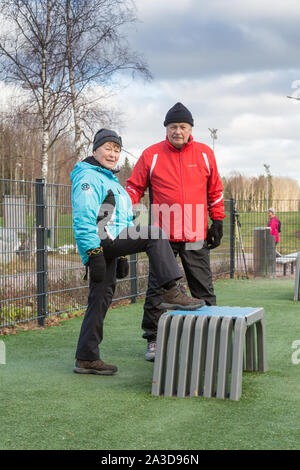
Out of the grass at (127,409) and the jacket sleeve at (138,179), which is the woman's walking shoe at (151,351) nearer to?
the grass at (127,409)

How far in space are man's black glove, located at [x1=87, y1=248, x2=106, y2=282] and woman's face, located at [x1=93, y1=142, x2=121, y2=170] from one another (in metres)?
0.68

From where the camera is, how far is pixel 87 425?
3.54m

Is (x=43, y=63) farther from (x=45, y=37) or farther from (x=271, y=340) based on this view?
(x=271, y=340)

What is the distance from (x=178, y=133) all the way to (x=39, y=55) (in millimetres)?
11054

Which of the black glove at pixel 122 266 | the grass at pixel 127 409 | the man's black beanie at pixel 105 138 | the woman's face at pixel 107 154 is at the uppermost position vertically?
the man's black beanie at pixel 105 138

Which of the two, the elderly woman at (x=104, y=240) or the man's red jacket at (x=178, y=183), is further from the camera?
the man's red jacket at (x=178, y=183)

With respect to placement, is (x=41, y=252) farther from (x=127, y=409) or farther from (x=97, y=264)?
(x=127, y=409)

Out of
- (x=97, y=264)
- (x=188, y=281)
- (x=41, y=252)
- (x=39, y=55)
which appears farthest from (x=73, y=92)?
(x=97, y=264)

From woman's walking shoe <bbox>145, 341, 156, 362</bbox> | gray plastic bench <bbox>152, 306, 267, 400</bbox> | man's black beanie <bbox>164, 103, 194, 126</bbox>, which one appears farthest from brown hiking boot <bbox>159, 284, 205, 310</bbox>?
man's black beanie <bbox>164, 103, 194, 126</bbox>

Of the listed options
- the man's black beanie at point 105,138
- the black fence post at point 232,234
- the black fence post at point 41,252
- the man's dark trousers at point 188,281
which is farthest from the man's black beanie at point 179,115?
the black fence post at point 232,234

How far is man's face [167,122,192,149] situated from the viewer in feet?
16.7

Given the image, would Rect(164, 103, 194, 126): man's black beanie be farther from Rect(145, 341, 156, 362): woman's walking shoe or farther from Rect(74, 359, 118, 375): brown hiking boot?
Rect(74, 359, 118, 375): brown hiking boot

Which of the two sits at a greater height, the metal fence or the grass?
the metal fence

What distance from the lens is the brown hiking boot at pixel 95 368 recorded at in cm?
482
